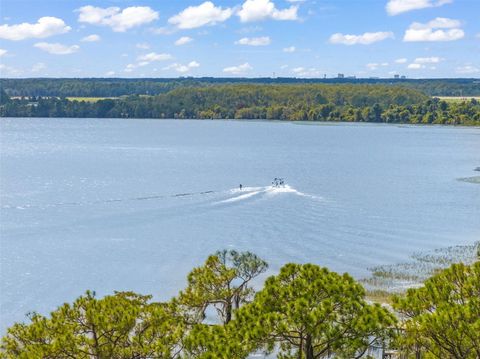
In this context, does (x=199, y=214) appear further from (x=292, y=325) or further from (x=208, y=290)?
(x=292, y=325)

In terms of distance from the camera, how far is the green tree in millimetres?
14594

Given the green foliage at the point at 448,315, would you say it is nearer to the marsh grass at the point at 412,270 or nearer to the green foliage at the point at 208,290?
the green foliage at the point at 208,290

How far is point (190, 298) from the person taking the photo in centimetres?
2102

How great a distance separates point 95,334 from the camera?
15.5 metres

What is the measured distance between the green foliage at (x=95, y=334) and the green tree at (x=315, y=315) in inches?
90.5

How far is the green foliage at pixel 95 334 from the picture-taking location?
15.2 meters

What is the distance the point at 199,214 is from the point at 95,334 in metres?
38.1

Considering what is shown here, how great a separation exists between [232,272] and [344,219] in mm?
30449

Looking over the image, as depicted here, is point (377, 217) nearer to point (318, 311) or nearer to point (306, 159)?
point (318, 311)

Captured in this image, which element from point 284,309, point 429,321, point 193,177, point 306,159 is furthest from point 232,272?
point 306,159

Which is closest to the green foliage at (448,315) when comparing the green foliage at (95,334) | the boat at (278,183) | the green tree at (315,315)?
the green tree at (315,315)

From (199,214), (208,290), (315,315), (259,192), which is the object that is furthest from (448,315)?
(259,192)

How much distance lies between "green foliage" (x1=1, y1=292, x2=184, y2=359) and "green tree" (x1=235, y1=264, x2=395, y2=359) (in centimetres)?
230

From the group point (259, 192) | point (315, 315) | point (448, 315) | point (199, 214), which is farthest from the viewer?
point (259, 192)
